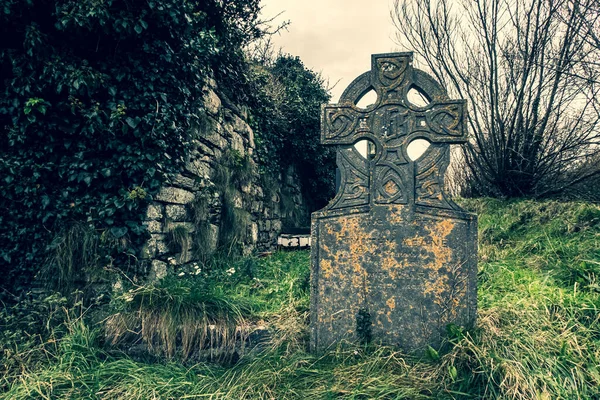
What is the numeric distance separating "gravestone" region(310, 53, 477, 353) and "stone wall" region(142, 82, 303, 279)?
1678 mm

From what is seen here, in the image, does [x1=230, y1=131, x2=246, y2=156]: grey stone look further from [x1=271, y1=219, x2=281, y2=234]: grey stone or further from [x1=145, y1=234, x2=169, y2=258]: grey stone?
[x1=145, y1=234, x2=169, y2=258]: grey stone

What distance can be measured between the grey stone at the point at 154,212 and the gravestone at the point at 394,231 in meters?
1.63

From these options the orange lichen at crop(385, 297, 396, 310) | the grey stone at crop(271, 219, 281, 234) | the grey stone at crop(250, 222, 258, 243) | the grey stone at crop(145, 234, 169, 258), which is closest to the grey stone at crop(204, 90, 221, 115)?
the grey stone at crop(145, 234, 169, 258)

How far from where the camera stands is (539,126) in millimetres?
5719

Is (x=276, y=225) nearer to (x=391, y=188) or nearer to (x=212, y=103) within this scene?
(x=212, y=103)

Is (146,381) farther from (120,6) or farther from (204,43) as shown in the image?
(204,43)

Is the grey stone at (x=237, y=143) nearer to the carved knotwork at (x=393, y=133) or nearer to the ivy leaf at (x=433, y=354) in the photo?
the carved knotwork at (x=393, y=133)

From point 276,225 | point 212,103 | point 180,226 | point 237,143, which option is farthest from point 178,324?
point 276,225

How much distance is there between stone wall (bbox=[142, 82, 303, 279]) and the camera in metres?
3.56

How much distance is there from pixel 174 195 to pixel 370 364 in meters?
2.45

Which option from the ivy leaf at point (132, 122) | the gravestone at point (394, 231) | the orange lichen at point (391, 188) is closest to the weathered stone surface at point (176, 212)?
the ivy leaf at point (132, 122)

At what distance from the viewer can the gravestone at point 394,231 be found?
2469 mm

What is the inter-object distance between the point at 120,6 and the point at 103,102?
0.85 metres

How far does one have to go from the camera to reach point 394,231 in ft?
8.41
